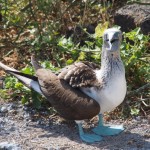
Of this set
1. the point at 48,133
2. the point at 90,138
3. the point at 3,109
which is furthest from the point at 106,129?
the point at 3,109

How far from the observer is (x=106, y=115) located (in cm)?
573

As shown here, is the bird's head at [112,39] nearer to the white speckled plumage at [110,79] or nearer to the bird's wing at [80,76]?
the white speckled plumage at [110,79]

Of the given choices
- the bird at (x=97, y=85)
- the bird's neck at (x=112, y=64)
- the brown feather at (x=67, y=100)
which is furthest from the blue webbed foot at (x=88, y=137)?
the bird's neck at (x=112, y=64)

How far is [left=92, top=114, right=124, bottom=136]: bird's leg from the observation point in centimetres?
529

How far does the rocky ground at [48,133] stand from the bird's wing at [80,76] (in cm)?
51

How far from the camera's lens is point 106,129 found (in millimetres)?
5316

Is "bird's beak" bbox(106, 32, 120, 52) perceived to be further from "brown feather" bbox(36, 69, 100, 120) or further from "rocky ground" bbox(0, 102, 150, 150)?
"rocky ground" bbox(0, 102, 150, 150)

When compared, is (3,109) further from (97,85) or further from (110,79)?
(110,79)

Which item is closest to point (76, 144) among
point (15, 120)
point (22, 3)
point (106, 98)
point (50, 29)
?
point (106, 98)

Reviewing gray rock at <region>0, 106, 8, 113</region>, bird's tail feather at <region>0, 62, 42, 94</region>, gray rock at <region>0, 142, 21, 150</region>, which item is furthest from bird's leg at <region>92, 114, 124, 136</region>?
gray rock at <region>0, 106, 8, 113</region>

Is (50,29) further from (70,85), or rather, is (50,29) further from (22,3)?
(70,85)

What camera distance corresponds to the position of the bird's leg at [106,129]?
5293mm

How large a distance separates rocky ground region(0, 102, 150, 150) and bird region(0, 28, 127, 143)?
115 mm

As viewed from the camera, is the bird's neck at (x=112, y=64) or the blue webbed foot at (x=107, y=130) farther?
the blue webbed foot at (x=107, y=130)
